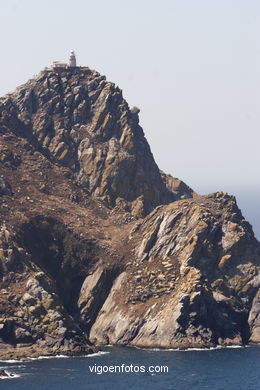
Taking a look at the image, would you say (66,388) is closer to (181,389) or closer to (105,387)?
(105,387)

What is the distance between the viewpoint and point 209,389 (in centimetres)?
19988

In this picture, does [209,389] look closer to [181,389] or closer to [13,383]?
[181,389]

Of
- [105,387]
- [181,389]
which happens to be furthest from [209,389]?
[105,387]

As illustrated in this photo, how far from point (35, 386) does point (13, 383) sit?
386 centimetres

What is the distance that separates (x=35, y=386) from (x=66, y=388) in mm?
5378

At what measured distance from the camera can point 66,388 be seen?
198m

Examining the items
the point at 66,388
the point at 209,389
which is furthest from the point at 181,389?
the point at 66,388

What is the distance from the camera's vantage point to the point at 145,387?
199375mm

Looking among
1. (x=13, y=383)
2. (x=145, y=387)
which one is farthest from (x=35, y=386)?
(x=145, y=387)

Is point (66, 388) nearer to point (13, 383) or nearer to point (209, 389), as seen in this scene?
point (13, 383)

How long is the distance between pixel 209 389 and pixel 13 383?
33.8m

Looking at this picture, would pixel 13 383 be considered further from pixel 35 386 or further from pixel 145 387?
pixel 145 387

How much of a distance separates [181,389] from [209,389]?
16.5ft

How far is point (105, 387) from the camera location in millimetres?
199875
